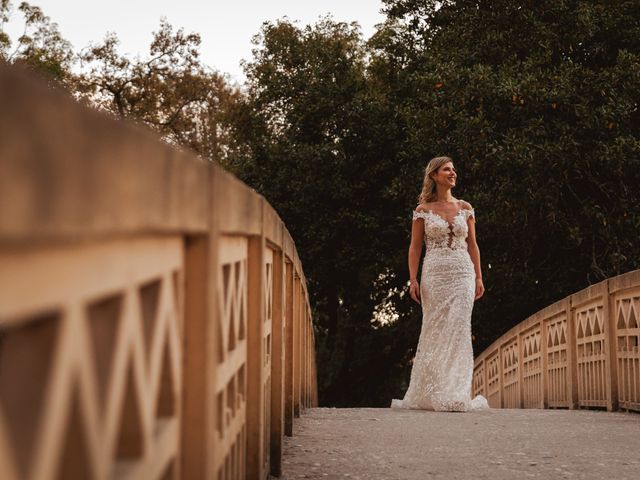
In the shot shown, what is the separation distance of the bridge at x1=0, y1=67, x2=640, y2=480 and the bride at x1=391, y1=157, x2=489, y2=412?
4.57 metres

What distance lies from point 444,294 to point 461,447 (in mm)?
4250

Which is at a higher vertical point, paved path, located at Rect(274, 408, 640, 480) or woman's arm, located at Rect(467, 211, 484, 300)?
woman's arm, located at Rect(467, 211, 484, 300)

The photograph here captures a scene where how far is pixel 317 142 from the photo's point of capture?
24.4 metres

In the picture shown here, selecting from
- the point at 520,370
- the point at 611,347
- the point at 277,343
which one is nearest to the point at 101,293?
the point at 277,343

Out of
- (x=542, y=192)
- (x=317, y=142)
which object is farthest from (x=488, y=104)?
(x=317, y=142)

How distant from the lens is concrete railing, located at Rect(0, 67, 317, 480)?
1072 mm

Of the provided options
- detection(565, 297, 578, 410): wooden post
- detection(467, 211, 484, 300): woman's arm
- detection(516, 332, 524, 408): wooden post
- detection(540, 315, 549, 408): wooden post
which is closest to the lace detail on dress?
detection(467, 211, 484, 300): woman's arm

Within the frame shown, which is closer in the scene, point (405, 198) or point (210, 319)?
point (210, 319)

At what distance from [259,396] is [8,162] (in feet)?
10.6

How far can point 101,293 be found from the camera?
144 cm

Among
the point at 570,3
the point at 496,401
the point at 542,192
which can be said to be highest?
the point at 570,3

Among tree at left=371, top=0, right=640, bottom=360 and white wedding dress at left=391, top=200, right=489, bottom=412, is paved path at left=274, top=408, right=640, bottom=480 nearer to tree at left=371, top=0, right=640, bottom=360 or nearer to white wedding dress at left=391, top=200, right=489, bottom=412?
white wedding dress at left=391, top=200, right=489, bottom=412

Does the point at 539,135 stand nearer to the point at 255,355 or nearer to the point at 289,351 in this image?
the point at 289,351

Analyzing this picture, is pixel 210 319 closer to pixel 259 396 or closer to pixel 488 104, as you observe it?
pixel 259 396
